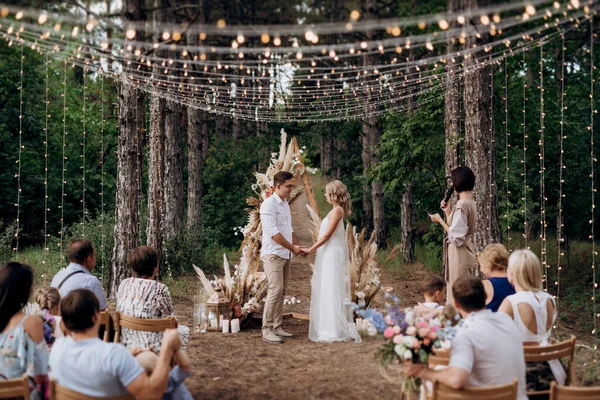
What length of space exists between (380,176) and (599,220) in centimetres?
733

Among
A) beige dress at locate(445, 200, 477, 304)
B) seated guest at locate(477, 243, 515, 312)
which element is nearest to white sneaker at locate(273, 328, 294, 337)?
beige dress at locate(445, 200, 477, 304)

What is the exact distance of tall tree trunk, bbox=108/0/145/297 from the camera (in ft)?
32.8

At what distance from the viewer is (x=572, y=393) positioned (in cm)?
335

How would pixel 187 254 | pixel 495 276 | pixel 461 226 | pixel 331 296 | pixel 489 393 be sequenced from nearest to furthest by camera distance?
1. pixel 489 393
2. pixel 495 276
3. pixel 461 226
4. pixel 331 296
5. pixel 187 254

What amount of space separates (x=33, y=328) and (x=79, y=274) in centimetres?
141

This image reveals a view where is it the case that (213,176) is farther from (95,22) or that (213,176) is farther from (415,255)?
(95,22)

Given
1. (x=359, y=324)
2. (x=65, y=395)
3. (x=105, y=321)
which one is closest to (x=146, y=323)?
(x=105, y=321)

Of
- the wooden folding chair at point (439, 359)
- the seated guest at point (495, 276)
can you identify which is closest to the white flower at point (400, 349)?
the wooden folding chair at point (439, 359)

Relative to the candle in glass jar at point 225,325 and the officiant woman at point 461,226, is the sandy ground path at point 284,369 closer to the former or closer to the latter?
the candle in glass jar at point 225,325

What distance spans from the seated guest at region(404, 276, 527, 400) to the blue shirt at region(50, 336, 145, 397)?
5.09ft

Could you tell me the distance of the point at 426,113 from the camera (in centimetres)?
1306

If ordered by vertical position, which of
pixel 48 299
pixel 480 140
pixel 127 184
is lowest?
pixel 48 299

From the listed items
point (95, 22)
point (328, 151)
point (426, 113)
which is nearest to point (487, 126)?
point (426, 113)

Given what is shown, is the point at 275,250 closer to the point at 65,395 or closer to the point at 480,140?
the point at 65,395
